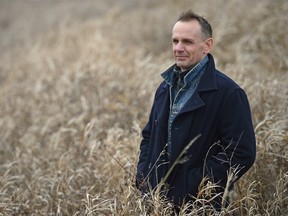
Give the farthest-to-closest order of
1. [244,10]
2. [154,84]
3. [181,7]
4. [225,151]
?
[181,7] < [244,10] < [154,84] < [225,151]

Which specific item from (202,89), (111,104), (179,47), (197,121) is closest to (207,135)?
(197,121)

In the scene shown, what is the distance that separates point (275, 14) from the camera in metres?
7.34

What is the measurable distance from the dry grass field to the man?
291mm

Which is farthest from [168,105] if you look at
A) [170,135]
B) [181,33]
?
[181,33]

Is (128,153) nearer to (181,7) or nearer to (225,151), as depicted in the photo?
(225,151)

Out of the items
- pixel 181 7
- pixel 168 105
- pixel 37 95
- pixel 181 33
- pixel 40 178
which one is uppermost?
pixel 181 7

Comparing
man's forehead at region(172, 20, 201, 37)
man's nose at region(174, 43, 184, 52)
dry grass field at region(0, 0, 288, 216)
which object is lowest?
dry grass field at region(0, 0, 288, 216)

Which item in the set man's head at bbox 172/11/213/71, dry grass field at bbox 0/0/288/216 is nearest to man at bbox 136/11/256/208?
man's head at bbox 172/11/213/71

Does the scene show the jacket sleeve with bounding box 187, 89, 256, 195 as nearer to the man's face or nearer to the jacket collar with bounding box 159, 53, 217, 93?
the jacket collar with bounding box 159, 53, 217, 93

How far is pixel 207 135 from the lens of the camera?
8.03 ft

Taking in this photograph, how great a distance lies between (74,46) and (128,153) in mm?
5367

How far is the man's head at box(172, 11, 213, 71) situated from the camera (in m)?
2.41

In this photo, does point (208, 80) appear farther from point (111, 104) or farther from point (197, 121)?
point (111, 104)

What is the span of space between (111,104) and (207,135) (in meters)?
3.41
